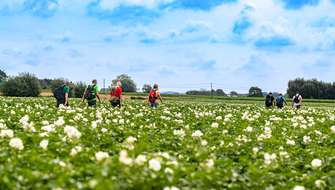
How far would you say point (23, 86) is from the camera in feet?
263

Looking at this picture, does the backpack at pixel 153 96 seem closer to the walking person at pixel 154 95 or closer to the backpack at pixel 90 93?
the walking person at pixel 154 95

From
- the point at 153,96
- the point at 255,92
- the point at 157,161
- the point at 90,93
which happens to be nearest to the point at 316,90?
the point at 255,92

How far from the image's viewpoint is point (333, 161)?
33.9ft

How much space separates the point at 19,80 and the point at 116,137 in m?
71.0

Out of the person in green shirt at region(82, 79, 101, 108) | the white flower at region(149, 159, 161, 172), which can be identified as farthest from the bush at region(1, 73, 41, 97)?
the white flower at region(149, 159, 161, 172)

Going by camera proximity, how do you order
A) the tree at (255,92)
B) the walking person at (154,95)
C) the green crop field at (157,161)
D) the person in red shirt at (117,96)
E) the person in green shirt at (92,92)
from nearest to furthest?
the green crop field at (157,161), the person in green shirt at (92,92), the person in red shirt at (117,96), the walking person at (154,95), the tree at (255,92)

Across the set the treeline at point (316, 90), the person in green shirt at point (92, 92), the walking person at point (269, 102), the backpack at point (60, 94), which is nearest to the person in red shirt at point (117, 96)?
the person in green shirt at point (92, 92)

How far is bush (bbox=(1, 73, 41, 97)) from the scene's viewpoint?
263 ft

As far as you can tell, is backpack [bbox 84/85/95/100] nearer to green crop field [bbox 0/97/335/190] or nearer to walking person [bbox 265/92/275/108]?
green crop field [bbox 0/97/335/190]

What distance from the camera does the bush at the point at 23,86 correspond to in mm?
80312

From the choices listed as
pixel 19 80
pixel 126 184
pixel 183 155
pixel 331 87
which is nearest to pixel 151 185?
pixel 126 184

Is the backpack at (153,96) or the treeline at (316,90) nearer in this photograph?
the backpack at (153,96)

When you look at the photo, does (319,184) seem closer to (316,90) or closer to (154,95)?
(154,95)

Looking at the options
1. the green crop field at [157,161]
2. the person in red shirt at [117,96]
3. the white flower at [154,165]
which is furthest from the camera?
the person in red shirt at [117,96]
